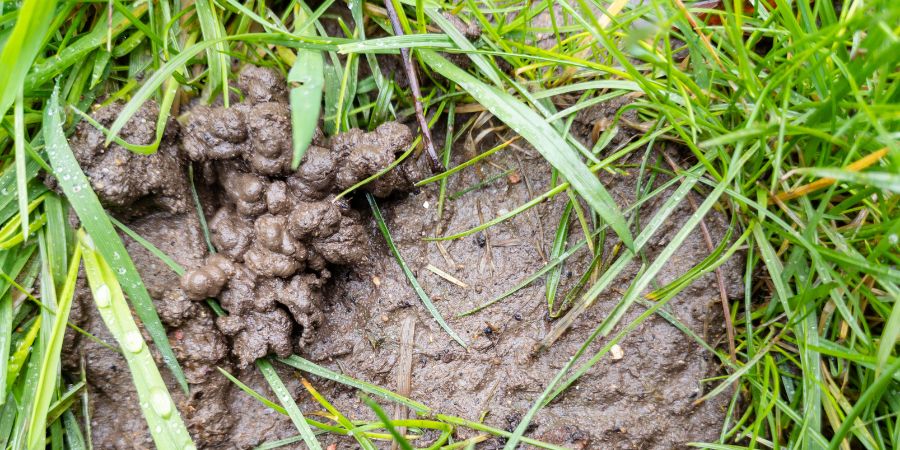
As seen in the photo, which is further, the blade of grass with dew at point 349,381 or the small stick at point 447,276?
the small stick at point 447,276

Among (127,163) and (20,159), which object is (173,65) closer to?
(127,163)

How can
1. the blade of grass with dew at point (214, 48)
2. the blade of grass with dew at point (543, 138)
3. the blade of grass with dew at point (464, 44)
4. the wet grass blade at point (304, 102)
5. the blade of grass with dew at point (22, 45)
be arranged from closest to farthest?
the wet grass blade at point (304, 102)
the blade of grass with dew at point (22, 45)
the blade of grass with dew at point (543, 138)
the blade of grass with dew at point (464, 44)
the blade of grass with dew at point (214, 48)

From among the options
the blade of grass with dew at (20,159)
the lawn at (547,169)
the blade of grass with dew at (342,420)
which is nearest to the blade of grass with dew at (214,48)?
the lawn at (547,169)

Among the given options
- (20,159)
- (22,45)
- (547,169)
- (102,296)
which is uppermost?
(22,45)

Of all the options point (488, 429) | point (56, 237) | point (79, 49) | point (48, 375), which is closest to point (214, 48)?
point (79, 49)

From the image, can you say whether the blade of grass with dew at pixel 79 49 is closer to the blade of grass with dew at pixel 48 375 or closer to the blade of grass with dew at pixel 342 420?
the blade of grass with dew at pixel 48 375

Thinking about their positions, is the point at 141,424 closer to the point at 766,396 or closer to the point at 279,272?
the point at 279,272

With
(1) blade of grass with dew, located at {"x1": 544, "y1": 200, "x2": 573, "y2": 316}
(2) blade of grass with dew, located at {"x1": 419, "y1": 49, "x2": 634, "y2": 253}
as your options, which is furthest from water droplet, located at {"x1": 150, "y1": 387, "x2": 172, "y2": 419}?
(2) blade of grass with dew, located at {"x1": 419, "y1": 49, "x2": 634, "y2": 253}
